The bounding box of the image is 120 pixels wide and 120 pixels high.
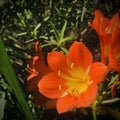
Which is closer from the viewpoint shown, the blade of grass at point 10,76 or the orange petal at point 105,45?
the blade of grass at point 10,76

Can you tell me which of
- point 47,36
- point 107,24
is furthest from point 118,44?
point 47,36

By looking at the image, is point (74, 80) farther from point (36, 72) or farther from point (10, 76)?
point (10, 76)

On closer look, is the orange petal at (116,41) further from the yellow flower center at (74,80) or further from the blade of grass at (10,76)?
the blade of grass at (10,76)

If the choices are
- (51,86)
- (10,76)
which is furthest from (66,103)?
(10,76)

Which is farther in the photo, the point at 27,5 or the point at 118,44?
the point at 27,5

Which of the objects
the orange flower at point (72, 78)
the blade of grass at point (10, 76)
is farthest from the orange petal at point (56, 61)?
the blade of grass at point (10, 76)

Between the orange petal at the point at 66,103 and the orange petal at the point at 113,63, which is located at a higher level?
the orange petal at the point at 113,63

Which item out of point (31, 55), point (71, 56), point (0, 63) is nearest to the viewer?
point (0, 63)

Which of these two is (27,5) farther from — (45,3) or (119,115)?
(119,115)

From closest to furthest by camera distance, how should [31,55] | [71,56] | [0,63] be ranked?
1. [0,63]
2. [71,56]
3. [31,55]
